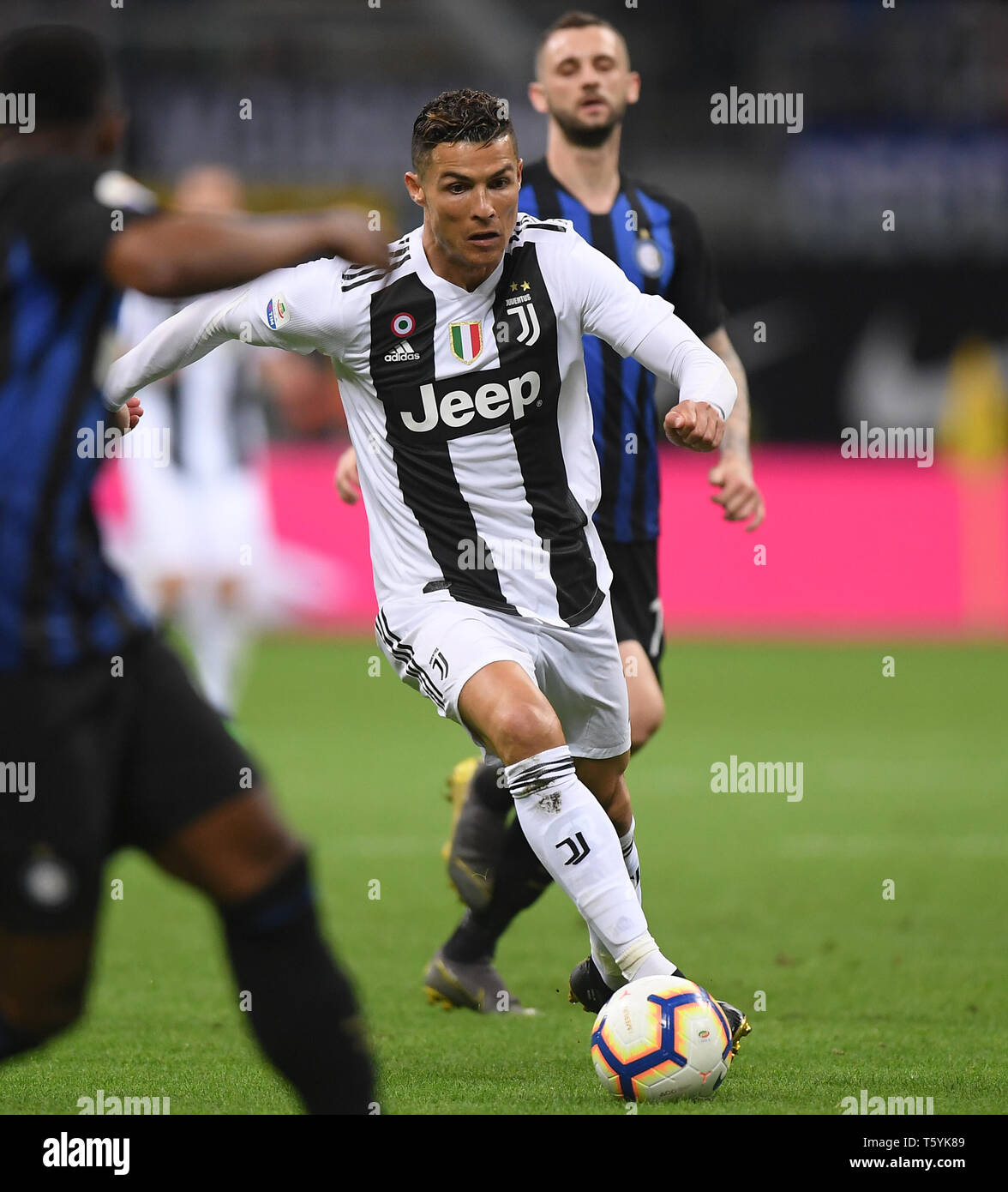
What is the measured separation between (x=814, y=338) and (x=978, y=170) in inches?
105

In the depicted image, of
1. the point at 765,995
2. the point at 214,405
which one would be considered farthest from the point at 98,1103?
the point at 214,405

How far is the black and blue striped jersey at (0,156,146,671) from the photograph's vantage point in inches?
114

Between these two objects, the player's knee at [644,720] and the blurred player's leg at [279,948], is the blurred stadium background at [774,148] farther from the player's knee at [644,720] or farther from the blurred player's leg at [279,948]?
the blurred player's leg at [279,948]

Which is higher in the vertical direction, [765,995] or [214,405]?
[214,405]

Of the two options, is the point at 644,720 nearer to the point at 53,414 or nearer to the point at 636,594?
the point at 636,594

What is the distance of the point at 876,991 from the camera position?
551 cm

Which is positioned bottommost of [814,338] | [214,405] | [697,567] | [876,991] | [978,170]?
[876,991]

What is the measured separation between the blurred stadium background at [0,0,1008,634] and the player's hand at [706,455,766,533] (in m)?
12.9

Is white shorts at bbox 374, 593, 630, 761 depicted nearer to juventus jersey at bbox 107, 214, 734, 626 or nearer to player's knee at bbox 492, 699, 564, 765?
juventus jersey at bbox 107, 214, 734, 626

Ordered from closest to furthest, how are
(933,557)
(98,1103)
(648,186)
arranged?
(98,1103)
(648,186)
(933,557)

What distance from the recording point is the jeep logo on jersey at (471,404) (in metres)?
4.48

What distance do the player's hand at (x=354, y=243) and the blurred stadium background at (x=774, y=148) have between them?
15233 millimetres

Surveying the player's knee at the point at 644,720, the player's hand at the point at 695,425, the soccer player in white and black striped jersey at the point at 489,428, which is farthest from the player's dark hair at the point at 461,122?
the player's knee at the point at 644,720
